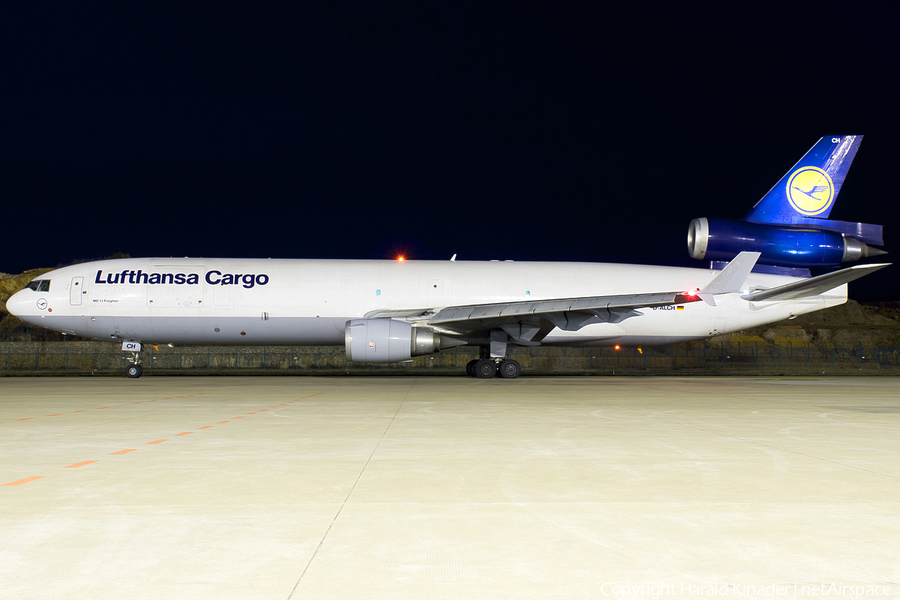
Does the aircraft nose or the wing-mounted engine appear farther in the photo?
the wing-mounted engine

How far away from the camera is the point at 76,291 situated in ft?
69.1

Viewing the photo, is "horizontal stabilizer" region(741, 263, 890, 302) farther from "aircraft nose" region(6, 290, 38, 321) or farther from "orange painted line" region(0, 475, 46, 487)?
"aircraft nose" region(6, 290, 38, 321)

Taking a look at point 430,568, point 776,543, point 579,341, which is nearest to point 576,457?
point 776,543

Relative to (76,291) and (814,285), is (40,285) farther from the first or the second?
(814,285)

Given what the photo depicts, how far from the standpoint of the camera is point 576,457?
678 cm

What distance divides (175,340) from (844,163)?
23034mm

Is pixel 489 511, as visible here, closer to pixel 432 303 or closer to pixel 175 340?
pixel 432 303

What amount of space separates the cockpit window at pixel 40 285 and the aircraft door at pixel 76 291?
0.94 meters

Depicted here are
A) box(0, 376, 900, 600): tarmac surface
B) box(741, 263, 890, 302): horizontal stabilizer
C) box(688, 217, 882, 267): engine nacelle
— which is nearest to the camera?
box(0, 376, 900, 600): tarmac surface

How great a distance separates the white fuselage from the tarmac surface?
11326mm

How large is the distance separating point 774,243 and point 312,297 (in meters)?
15.4

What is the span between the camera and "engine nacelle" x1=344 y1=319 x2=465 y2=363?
60.6 feet

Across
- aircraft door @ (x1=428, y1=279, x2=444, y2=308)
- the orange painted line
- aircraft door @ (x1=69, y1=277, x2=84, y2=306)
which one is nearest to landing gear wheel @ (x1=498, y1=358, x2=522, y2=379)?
aircraft door @ (x1=428, y1=279, x2=444, y2=308)

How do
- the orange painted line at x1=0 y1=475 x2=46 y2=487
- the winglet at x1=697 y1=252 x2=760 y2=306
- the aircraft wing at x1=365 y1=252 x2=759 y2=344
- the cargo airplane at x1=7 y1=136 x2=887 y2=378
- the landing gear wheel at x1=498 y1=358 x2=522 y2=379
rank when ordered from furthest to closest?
the landing gear wheel at x1=498 y1=358 x2=522 y2=379
the cargo airplane at x1=7 y1=136 x2=887 y2=378
the aircraft wing at x1=365 y1=252 x2=759 y2=344
the winglet at x1=697 y1=252 x2=760 y2=306
the orange painted line at x1=0 y1=475 x2=46 y2=487
